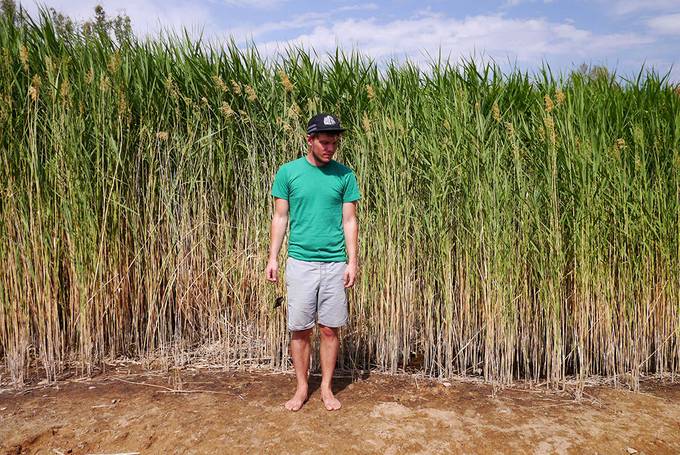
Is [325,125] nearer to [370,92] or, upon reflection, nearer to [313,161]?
[313,161]

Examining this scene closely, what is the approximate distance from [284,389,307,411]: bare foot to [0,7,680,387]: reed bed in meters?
0.71

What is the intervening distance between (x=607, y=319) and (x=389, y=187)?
1.72 m

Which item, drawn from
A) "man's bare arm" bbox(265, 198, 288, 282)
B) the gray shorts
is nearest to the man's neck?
"man's bare arm" bbox(265, 198, 288, 282)

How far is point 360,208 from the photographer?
357 centimetres

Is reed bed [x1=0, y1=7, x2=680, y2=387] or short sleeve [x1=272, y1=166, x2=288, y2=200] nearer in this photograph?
short sleeve [x1=272, y1=166, x2=288, y2=200]

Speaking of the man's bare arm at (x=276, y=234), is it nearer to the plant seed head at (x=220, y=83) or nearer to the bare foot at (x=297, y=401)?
the bare foot at (x=297, y=401)

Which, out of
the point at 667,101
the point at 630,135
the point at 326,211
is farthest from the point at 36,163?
the point at 667,101

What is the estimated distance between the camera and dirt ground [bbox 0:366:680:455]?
8.25 ft

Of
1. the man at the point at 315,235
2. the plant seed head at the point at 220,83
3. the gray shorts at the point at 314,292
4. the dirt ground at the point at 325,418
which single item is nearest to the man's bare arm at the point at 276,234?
the man at the point at 315,235

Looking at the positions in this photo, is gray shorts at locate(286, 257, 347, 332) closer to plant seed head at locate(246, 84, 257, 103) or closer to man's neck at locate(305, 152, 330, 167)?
man's neck at locate(305, 152, 330, 167)

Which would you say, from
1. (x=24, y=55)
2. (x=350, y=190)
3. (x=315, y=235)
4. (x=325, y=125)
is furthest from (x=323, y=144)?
(x=24, y=55)

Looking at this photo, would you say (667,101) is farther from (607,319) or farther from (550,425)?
(550,425)

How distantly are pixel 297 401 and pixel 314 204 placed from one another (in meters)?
1.15

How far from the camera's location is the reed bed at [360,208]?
333 cm
